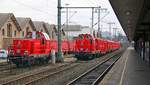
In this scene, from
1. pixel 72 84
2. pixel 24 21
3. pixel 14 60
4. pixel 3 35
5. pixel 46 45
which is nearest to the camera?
pixel 72 84

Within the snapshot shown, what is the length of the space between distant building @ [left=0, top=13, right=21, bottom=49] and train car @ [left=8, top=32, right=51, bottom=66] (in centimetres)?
3931

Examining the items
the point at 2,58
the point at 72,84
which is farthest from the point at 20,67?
the point at 2,58

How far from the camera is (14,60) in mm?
31750

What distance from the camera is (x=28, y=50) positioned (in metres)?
32.6

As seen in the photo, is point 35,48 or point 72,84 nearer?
point 72,84

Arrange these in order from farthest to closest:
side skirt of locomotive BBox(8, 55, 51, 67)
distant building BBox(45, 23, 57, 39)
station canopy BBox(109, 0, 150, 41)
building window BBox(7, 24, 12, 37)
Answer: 1. distant building BBox(45, 23, 57, 39)
2. building window BBox(7, 24, 12, 37)
3. side skirt of locomotive BBox(8, 55, 51, 67)
4. station canopy BBox(109, 0, 150, 41)

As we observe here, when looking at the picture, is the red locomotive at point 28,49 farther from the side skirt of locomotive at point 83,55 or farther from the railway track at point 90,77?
the side skirt of locomotive at point 83,55

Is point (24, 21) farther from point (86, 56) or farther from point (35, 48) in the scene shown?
point (35, 48)

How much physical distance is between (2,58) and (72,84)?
3224 cm

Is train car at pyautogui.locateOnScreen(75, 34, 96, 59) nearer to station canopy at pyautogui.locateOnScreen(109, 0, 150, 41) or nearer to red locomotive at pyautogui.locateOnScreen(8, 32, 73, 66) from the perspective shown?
red locomotive at pyautogui.locateOnScreen(8, 32, 73, 66)

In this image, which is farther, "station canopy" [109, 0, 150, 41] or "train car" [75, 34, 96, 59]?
"train car" [75, 34, 96, 59]

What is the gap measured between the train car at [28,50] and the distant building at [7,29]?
39.3m

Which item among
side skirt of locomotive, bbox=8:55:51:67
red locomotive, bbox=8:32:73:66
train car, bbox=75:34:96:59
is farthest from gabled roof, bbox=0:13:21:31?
side skirt of locomotive, bbox=8:55:51:67

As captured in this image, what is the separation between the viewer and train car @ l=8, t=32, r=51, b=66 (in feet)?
105
